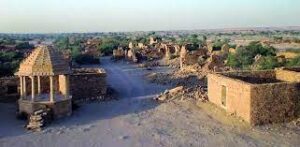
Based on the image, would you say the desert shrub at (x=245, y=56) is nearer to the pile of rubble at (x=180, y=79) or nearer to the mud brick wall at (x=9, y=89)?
the pile of rubble at (x=180, y=79)

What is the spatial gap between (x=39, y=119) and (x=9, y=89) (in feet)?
16.1

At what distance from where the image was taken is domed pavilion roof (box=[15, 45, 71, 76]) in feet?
59.1

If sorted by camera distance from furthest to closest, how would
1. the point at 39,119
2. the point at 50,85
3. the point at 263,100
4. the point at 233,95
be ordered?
the point at 50,85 → the point at 233,95 → the point at 39,119 → the point at 263,100

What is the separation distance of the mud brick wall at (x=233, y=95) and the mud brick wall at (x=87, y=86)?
18.6 ft

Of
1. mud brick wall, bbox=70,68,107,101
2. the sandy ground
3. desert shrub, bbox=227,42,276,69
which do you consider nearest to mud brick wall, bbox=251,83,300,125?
the sandy ground

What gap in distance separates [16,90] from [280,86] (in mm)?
12671

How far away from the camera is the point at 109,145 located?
1455 centimetres

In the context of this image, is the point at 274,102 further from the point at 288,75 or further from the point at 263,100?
the point at 288,75

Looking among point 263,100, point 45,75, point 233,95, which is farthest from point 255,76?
point 45,75

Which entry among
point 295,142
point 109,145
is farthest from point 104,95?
point 295,142

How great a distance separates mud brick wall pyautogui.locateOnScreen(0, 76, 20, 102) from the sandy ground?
61 cm

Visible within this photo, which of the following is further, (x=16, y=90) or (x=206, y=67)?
(x=206, y=67)

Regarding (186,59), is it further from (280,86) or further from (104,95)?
(280,86)

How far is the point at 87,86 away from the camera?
71.1 feet
